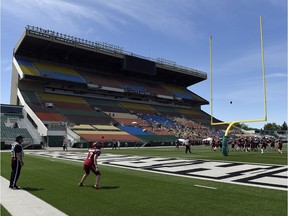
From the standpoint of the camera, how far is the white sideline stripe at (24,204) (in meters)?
7.01

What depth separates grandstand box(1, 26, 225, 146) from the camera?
50844 mm

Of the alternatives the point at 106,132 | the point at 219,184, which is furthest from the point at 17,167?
the point at 106,132

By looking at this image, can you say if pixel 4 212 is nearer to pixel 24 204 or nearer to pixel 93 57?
pixel 24 204

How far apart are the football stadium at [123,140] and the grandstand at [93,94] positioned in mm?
236

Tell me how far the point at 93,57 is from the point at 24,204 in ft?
212

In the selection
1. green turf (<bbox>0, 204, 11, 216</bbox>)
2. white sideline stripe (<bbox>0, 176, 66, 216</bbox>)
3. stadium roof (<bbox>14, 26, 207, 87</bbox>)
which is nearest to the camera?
green turf (<bbox>0, 204, 11, 216</bbox>)

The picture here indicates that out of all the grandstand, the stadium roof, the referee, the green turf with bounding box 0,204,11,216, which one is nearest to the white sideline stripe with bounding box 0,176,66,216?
the green turf with bounding box 0,204,11,216

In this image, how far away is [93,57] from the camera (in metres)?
70.3

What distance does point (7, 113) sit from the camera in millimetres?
50750

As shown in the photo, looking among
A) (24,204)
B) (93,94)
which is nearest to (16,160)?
(24,204)

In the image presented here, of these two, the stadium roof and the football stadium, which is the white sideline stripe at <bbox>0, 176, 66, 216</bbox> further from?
the stadium roof

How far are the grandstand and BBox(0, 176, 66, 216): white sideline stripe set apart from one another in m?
36.2

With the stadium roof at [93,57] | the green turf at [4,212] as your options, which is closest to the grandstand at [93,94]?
the stadium roof at [93,57]

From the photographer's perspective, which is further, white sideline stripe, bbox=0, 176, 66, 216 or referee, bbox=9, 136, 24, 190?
referee, bbox=9, 136, 24, 190
